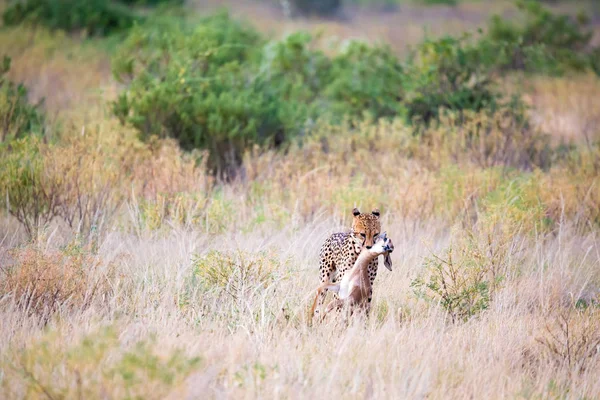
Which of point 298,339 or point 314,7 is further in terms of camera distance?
point 314,7

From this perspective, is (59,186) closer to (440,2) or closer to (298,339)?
(298,339)

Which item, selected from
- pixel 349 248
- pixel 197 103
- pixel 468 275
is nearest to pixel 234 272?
pixel 349 248

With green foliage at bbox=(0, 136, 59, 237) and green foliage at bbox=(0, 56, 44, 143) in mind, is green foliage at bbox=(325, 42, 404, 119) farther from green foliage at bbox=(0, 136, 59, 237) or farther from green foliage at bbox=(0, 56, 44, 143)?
green foliage at bbox=(0, 136, 59, 237)

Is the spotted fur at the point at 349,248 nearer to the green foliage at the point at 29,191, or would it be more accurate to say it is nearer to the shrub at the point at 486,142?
the green foliage at the point at 29,191

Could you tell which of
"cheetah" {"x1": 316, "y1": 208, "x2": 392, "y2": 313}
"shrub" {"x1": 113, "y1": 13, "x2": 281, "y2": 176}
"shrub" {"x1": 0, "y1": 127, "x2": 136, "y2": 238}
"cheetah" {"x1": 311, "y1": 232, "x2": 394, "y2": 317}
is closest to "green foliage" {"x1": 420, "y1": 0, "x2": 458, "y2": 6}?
"shrub" {"x1": 113, "y1": 13, "x2": 281, "y2": 176}

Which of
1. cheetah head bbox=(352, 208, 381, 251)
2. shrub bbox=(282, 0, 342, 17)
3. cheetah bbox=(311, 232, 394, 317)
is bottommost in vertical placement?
cheetah bbox=(311, 232, 394, 317)

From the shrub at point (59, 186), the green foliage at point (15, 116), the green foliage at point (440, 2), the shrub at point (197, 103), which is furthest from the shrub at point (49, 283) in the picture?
the green foliage at point (440, 2)

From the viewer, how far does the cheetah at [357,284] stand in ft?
14.5

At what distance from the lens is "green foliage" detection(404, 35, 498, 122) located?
10641 millimetres

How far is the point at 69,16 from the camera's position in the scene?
1706 centimetres

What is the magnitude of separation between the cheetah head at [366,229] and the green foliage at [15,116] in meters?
4.68

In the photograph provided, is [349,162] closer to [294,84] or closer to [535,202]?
→ [535,202]

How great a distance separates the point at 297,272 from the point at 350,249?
1007mm

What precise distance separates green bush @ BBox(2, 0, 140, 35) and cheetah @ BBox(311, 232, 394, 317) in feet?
43.1
